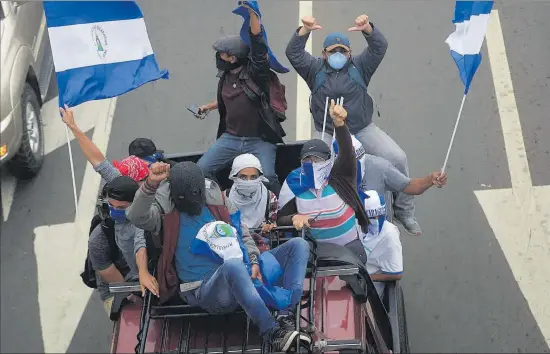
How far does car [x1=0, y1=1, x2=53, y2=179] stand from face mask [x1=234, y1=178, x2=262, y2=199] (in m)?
3.57

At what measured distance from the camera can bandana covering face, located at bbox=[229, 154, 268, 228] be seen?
6316 mm

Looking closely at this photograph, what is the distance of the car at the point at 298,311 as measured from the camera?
17.9ft

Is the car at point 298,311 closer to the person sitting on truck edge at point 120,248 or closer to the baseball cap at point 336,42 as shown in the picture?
the person sitting on truck edge at point 120,248

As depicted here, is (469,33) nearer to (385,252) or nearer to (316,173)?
(316,173)

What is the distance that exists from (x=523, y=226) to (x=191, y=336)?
13.8 feet

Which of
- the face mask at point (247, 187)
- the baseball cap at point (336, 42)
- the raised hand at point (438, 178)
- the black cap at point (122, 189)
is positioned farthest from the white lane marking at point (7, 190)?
the raised hand at point (438, 178)

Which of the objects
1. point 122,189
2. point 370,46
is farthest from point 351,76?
point 122,189

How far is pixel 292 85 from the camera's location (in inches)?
410

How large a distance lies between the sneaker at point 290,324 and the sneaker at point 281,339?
0.05m

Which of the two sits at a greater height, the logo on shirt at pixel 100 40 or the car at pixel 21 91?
the logo on shirt at pixel 100 40

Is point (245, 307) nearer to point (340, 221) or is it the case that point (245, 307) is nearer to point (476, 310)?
point (340, 221)

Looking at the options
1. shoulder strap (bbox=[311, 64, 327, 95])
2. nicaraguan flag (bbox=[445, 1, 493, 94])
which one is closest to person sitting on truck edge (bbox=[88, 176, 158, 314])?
shoulder strap (bbox=[311, 64, 327, 95])

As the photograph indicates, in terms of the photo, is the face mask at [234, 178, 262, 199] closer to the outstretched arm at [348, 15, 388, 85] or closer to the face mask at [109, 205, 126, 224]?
the face mask at [109, 205, 126, 224]

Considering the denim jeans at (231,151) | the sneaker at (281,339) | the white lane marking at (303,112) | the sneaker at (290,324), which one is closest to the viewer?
the sneaker at (281,339)
